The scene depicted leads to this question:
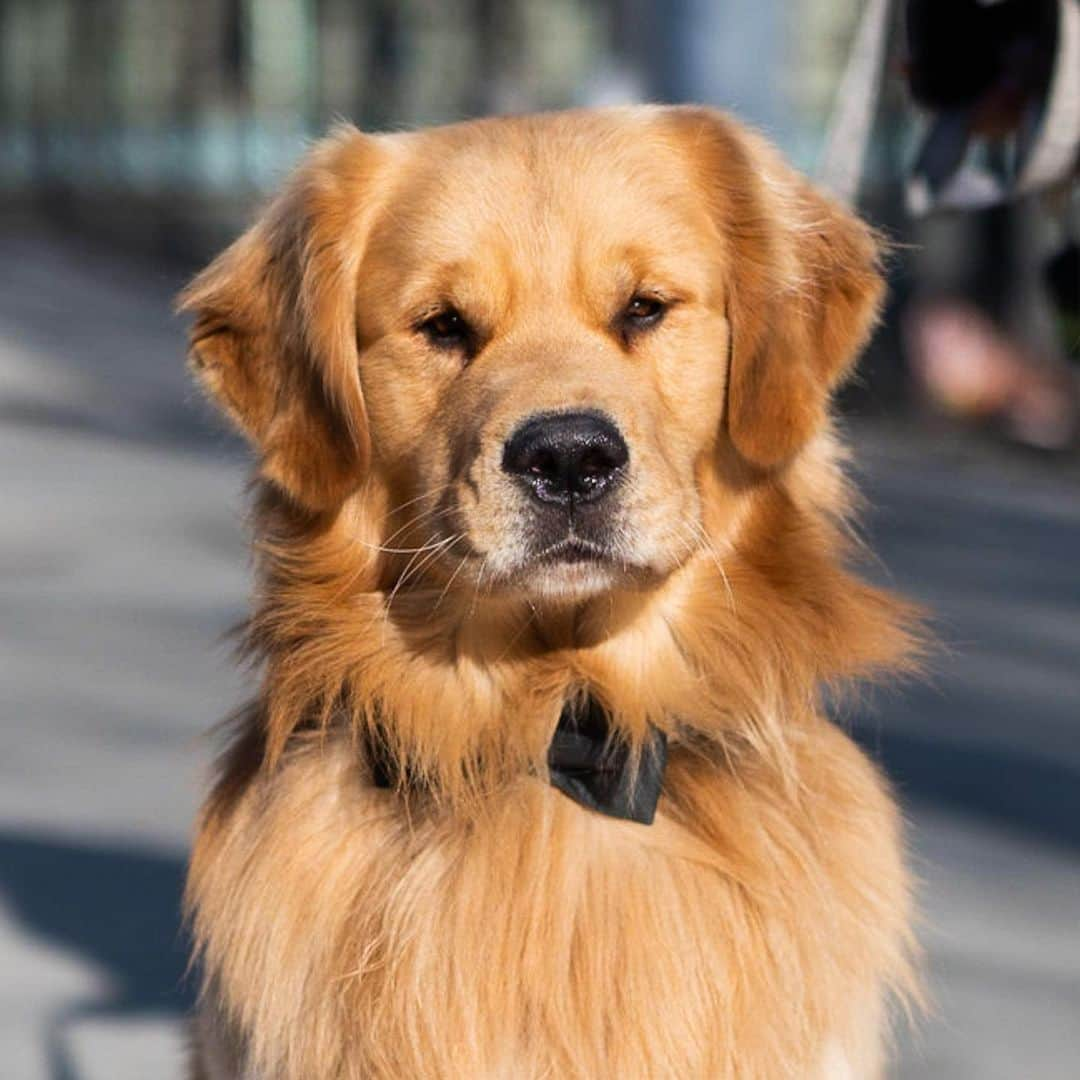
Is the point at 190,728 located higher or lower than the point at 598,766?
lower

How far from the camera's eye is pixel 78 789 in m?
6.34

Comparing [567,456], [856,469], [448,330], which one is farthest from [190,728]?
[567,456]

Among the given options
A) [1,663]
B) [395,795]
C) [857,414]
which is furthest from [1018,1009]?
[857,414]

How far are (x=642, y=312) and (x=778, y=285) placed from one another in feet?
0.83

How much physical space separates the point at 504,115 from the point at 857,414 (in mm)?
9808

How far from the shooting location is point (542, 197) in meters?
3.46

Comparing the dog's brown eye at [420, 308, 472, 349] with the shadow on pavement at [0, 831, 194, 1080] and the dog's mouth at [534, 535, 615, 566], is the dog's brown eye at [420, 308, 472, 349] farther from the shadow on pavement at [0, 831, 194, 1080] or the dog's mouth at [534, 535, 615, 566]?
the shadow on pavement at [0, 831, 194, 1080]

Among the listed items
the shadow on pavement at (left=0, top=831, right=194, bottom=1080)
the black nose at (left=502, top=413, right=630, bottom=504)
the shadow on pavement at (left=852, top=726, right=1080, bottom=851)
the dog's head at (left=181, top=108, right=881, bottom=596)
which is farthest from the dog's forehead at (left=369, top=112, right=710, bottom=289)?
the shadow on pavement at (left=852, top=726, right=1080, bottom=851)

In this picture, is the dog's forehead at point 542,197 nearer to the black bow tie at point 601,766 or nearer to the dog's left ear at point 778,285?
the dog's left ear at point 778,285

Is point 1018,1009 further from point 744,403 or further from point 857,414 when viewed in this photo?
point 857,414

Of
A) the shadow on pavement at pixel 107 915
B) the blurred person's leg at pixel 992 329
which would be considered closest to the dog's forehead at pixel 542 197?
the shadow on pavement at pixel 107 915

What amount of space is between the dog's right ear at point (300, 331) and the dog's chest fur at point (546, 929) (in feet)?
1.61

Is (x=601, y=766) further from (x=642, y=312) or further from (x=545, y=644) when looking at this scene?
(x=642, y=312)

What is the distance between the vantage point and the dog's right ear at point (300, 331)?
3508mm
